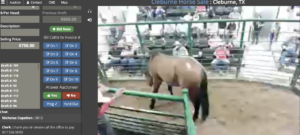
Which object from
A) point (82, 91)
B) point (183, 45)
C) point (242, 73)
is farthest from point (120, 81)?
point (82, 91)

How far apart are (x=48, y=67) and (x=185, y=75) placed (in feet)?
5.32

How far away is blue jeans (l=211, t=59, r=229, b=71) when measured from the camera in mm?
3611

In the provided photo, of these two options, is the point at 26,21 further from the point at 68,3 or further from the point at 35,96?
the point at 35,96

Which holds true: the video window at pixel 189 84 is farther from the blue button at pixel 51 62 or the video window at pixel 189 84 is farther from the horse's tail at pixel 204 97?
the blue button at pixel 51 62

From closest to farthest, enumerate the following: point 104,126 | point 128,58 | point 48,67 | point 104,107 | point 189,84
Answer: point 48,67 → point 104,107 → point 104,126 → point 189,84 → point 128,58

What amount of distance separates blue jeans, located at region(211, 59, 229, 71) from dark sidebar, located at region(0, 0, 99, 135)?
8.11 ft

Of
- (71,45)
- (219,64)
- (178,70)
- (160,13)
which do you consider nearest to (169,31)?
(160,13)

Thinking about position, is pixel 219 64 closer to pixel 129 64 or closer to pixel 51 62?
pixel 129 64

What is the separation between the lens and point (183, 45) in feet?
12.1

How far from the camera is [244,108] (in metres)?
3.15

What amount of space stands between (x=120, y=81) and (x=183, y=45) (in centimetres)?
105

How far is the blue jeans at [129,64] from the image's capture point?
3740mm

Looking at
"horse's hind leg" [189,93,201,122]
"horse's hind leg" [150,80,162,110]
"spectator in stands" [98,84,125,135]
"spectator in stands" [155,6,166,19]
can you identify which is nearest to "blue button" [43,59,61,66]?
"spectator in stands" [98,84,125,135]

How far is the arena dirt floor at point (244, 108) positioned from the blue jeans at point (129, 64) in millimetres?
257
